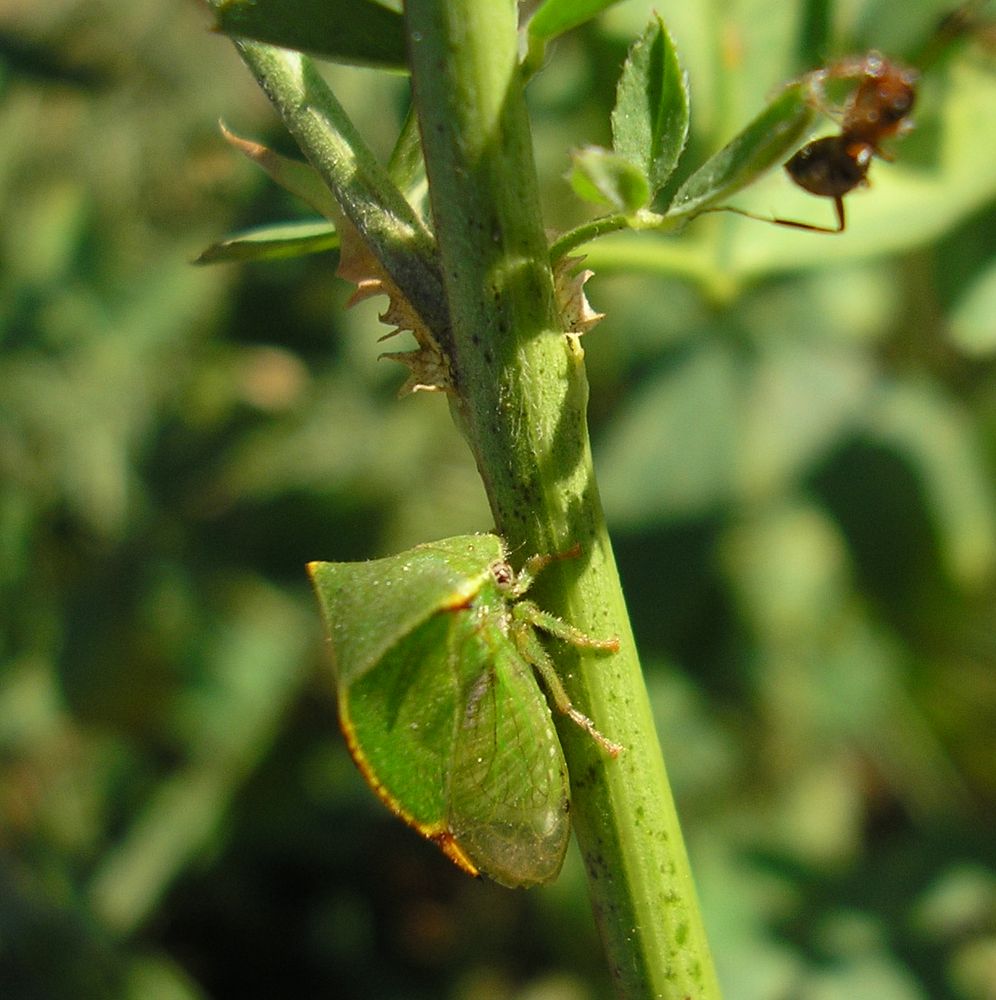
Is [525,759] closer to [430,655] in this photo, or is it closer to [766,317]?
Answer: [430,655]

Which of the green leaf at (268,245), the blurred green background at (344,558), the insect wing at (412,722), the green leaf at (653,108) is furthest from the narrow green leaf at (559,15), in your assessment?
the blurred green background at (344,558)

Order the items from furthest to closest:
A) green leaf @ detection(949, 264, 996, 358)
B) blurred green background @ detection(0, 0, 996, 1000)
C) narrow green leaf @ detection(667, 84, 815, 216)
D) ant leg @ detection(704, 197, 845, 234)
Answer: blurred green background @ detection(0, 0, 996, 1000) < green leaf @ detection(949, 264, 996, 358) < ant leg @ detection(704, 197, 845, 234) < narrow green leaf @ detection(667, 84, 815, 216)

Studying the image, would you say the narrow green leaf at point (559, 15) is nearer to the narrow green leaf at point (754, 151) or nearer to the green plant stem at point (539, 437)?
the green plant stem at point (539, 437)

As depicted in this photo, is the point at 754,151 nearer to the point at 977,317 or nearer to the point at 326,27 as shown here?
the point at 326,27

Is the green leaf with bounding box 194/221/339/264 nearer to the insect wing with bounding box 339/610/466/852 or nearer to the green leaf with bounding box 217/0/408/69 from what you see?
the green leaf with bounding box 217/0/408/69

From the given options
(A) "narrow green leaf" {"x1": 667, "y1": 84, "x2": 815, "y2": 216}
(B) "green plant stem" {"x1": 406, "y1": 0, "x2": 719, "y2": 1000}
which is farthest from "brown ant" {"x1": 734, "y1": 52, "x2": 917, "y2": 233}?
(B) "green plant stem" {"x1": 406, "y1": 0, "x2": 719, "y2": 1000}

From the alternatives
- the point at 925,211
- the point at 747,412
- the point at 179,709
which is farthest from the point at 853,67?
the point at 179,709
